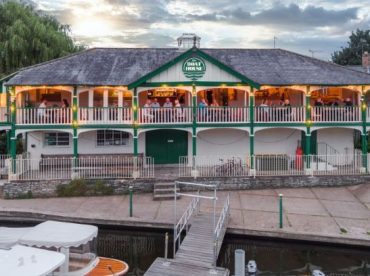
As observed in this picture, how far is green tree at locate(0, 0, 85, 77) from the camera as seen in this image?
35.6 m

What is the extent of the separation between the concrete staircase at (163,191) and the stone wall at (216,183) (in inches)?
29.4

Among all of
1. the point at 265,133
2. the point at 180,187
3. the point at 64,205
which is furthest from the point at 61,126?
the point at 265,133

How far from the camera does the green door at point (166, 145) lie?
2800 cm

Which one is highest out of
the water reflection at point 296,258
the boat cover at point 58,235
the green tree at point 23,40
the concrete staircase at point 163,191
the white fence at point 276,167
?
the green tree at point 23,40

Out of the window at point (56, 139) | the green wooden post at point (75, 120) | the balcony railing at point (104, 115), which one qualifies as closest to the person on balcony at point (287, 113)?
the balcony railing at point (104, 115)

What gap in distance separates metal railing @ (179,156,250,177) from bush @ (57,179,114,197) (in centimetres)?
428

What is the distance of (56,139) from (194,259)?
15759mm

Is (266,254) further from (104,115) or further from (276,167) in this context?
(104,115)

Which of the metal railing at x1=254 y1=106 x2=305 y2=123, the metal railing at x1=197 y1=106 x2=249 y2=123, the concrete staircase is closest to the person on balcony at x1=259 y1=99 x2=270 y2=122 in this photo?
the metal railing at x1=254 y1=106 x2=305 y2=123

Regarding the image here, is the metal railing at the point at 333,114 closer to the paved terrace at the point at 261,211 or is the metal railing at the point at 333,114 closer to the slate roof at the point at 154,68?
the slate roof at the point at 154,68

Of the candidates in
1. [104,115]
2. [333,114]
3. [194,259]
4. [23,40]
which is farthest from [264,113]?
[23,40]

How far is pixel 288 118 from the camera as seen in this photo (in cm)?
2634

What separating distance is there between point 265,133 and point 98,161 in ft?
34.3

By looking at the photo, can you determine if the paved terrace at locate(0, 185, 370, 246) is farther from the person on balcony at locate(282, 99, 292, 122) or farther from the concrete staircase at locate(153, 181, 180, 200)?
the person on balcony at locate(282, 99, 292, 122)
